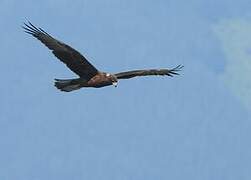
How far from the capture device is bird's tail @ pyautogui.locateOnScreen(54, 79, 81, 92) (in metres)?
25.1

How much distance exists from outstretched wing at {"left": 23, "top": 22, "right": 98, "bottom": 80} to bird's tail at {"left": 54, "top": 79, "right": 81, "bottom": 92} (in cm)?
38

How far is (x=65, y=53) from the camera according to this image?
25094mm

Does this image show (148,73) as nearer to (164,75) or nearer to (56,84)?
(164,75)

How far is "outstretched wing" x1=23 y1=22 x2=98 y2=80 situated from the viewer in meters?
25.0

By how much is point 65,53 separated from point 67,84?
831 millimetres

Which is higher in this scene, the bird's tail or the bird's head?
the bird's head

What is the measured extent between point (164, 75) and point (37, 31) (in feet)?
14.2

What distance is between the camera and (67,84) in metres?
25.2

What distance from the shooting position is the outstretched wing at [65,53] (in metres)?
25.0

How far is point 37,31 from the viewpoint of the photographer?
82.7 feet

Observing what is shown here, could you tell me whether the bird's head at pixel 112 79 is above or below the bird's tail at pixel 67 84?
above

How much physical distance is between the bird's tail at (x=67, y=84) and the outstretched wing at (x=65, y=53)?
0.38 m

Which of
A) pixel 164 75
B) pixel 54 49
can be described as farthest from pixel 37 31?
pixel 164 75

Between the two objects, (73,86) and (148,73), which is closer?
(73,86)
